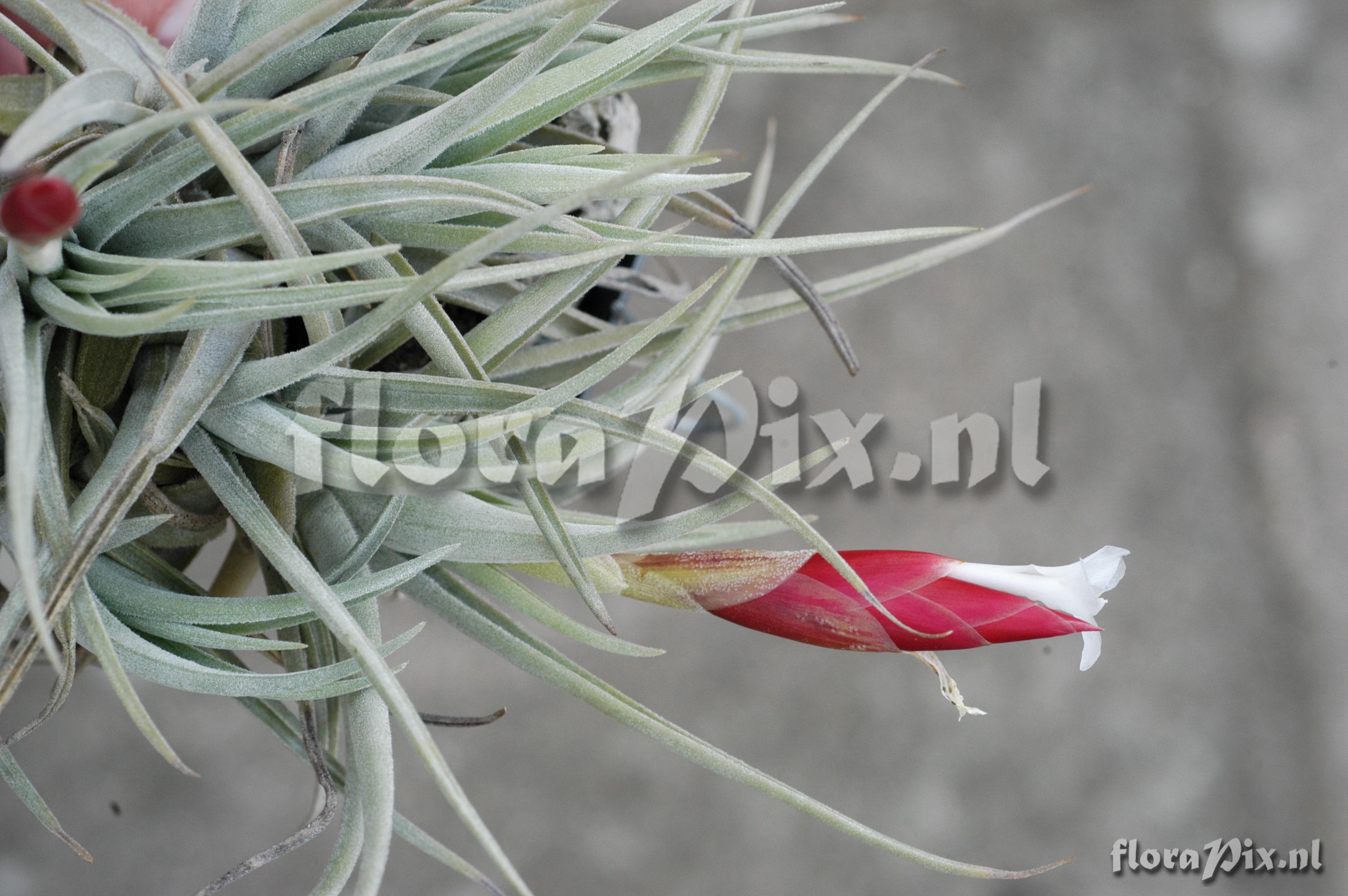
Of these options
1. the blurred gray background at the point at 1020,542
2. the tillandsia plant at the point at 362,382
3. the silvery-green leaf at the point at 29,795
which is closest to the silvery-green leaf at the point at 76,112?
the tillandsia plant at the point at 362,382

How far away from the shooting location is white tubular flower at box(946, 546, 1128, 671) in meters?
0.23

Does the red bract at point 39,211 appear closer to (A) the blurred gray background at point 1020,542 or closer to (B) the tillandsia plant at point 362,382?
(B) the tillandsia plant at point 362,382

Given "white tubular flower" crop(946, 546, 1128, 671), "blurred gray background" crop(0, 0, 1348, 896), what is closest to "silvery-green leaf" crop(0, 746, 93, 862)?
"white tubular flower" crop(946, 546, 1128, 671)

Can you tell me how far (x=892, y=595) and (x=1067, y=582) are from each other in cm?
4

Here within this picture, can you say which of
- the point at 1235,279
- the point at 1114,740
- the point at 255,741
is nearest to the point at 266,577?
the point at 255,741

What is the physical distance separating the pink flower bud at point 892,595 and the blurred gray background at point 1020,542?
0.49m

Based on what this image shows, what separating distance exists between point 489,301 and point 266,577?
0.39 ft

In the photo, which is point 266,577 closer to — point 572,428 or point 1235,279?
point 572,428

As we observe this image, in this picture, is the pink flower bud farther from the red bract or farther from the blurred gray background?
the blurred gray background

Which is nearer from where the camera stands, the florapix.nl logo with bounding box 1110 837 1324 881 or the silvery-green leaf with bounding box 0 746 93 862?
the silvery-green leaf with bounding box 0 746 93 862

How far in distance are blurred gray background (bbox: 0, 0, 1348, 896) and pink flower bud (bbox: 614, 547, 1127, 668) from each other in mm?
486

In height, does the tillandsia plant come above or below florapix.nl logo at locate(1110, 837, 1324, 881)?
above

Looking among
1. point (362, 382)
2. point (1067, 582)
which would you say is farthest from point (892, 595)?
point (362, 382)

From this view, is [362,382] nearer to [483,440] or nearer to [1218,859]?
[483,440]
